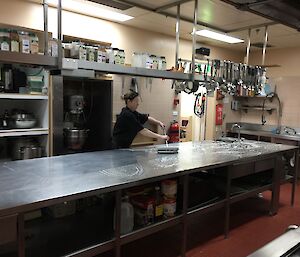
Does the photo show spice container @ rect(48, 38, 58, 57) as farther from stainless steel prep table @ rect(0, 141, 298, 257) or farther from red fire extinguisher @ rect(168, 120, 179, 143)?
red fire extinguisher @ rect(168, 120, 179, 143)

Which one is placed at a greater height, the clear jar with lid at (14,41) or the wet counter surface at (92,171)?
the clear jar with lid at (14,41)

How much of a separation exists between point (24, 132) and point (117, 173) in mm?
1748

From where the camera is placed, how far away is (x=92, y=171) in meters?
2.37

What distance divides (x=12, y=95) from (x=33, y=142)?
0.71 metres

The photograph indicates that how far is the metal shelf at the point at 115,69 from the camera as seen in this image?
2.28m

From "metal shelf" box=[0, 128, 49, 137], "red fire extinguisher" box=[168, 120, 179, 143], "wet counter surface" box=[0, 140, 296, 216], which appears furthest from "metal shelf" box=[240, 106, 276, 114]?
"metal shelf" box=[0, 128, 49, 137]

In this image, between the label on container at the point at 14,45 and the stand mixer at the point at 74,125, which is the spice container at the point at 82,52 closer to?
the label on container at the point at 14,45

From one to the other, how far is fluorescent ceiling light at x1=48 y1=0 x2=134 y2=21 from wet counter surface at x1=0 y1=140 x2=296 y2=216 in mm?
1932

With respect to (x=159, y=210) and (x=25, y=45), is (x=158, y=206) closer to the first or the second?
(x=159, y=210)

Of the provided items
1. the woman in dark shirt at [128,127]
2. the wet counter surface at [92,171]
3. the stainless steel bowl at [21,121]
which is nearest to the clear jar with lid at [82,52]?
the wet counter surface at [92,171]

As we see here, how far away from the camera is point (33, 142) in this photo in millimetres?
3775

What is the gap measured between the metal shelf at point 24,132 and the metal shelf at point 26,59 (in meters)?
1.59

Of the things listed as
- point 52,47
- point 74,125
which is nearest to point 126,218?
point 52,47

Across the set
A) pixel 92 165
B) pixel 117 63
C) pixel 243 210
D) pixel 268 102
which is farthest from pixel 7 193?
pixel 268 102
